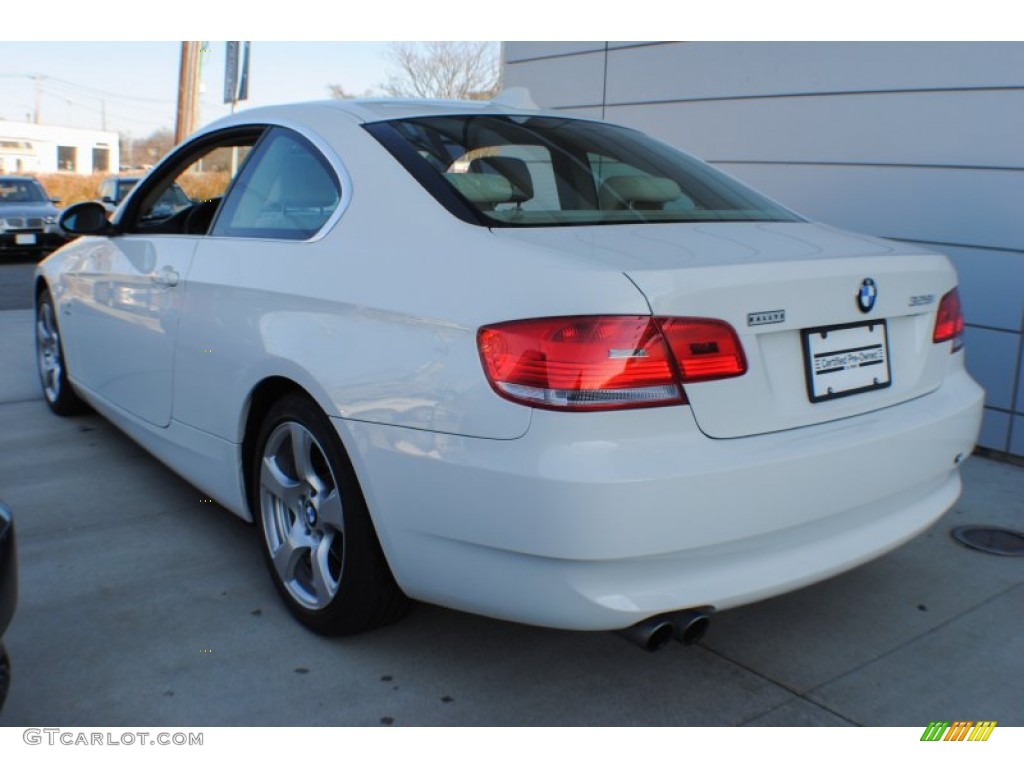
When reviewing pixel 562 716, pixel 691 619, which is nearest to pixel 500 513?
pixel 691 619

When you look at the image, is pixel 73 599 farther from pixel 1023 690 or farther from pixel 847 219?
pixel 847 219

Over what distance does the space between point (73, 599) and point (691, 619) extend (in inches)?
79.8

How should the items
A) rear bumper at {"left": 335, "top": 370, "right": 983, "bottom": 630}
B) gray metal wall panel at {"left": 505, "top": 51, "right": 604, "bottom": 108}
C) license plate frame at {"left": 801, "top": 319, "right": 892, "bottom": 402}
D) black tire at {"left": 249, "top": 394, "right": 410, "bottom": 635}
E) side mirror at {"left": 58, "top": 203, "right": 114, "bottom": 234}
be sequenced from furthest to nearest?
gray metal wall panel at {"left": 505, "top": 51, "right": 604, "bottom": 108}
side mirror at {"left": 58, "top": 203, "right": 114, "bottom": 234}
black tire at {"left": 249, "top": 394, "right": 410, "bottom": 635}
license plate frame at {"left": 801, "top": 319, "right": 892, "bottom": 402}
rear bumper at {"left": 335, "top": 370, "right": 983, "bottom": 630}

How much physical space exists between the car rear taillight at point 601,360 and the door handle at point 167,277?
1.75 m

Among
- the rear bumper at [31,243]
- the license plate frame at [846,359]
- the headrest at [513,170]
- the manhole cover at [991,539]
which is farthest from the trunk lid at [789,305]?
the rear bumper at [31,243]

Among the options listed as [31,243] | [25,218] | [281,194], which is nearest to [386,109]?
[281,194]

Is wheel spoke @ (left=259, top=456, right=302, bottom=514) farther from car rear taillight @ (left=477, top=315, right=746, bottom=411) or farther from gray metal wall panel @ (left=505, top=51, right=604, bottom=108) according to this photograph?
gray metal wall panel @ (left=505, top=51, right=604, bottom=108)

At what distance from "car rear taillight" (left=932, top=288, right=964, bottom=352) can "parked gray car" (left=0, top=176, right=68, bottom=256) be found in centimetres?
1505

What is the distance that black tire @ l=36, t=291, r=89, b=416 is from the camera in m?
5.26

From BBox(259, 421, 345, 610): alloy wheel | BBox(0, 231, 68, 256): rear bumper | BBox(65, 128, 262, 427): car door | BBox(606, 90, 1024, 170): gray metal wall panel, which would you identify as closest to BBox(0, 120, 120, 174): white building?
BBox(0, 231, 68, 256): rear bumper

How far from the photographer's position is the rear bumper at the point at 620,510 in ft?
7.06

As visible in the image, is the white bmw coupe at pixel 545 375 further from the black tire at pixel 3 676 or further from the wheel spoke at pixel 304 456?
the black tire at pixel 3 676

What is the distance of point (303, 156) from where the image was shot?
3.18 m

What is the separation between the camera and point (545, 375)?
2182mm
